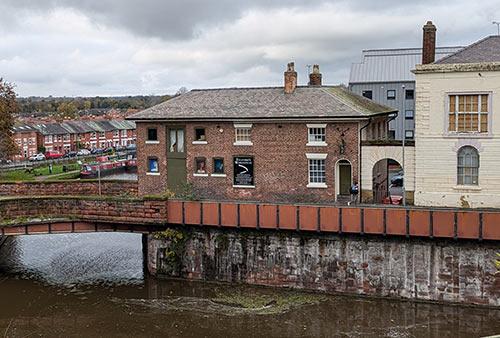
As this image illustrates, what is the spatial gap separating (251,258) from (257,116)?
821 cm

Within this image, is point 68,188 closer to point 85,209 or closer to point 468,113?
point 85,209

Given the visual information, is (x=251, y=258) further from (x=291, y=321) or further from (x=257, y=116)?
(x=257, y=116)

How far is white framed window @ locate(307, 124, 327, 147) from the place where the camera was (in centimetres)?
3312

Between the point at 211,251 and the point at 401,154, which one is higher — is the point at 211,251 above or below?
below

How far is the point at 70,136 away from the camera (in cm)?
10812

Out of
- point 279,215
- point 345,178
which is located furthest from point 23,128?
point 279,215

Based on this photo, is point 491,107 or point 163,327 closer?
point 163,327

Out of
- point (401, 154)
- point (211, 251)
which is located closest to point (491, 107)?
point (401, 154)

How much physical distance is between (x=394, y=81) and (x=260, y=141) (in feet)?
120

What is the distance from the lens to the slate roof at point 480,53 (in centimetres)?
3000

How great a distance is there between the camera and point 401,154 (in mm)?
31781

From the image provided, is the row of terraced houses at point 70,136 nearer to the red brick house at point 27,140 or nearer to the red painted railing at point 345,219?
the red brick house at point 27,140

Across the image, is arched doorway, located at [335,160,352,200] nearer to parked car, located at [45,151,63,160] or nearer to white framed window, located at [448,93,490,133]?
white framed window, located at [448,93,490,133]

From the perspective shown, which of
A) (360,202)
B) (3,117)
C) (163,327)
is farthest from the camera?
(3,117)
